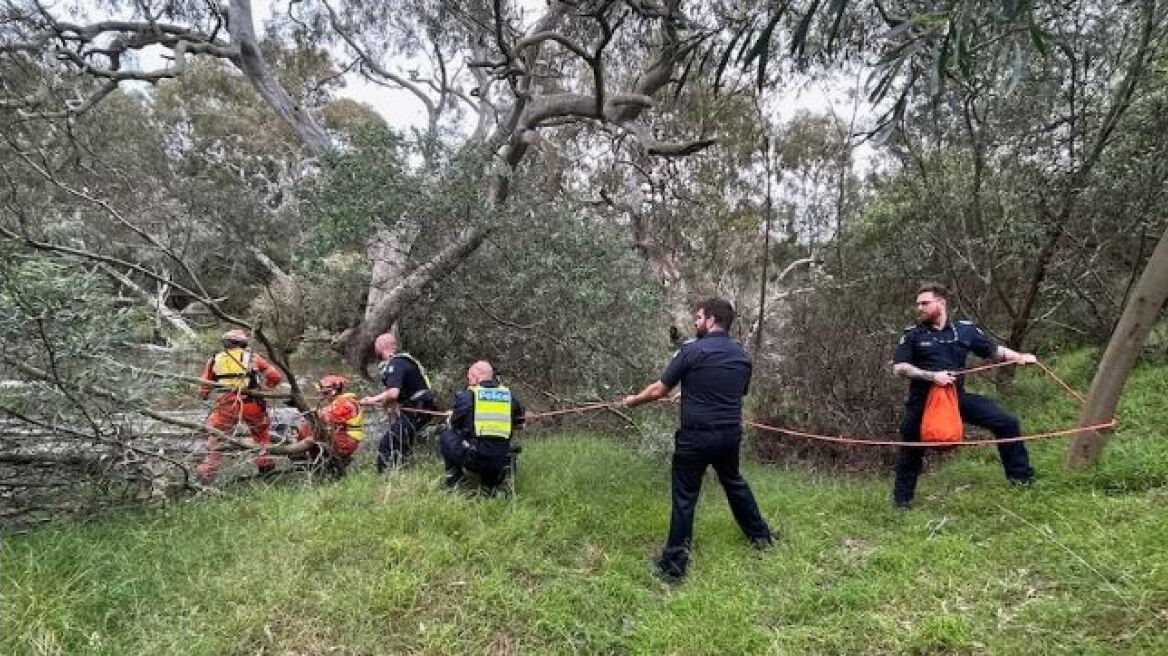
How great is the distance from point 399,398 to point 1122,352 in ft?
17.8

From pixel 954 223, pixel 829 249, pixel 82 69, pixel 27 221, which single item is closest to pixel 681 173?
pixel 829 249

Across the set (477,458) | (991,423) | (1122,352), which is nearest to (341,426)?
(477,458)

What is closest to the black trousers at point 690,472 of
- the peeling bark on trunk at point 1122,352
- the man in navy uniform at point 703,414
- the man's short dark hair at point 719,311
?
the man in navy uniform at point 703,414

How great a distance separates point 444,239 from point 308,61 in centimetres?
1275

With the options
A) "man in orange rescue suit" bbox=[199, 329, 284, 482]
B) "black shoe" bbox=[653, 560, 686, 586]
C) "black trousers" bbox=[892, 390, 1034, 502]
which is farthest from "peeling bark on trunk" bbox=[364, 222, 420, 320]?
"black trousers" bbox=[892, 390, 1034, 502]

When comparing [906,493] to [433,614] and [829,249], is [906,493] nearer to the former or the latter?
[433,614]

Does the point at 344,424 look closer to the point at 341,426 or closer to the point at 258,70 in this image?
the point at 341,426

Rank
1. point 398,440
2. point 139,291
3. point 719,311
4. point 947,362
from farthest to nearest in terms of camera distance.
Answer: point 398,440, point 139,291, point 947,362, point 719,311

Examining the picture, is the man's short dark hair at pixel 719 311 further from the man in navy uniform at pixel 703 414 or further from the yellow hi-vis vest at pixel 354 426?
the yellow hi-vis vest at pixel 354 426

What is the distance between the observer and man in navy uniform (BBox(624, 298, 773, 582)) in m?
4.32

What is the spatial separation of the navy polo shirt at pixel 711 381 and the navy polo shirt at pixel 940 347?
48.6 inches

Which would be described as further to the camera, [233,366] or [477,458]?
[233,366]

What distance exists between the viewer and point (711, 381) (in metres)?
4.32

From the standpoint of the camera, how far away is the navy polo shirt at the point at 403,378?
6.32m
